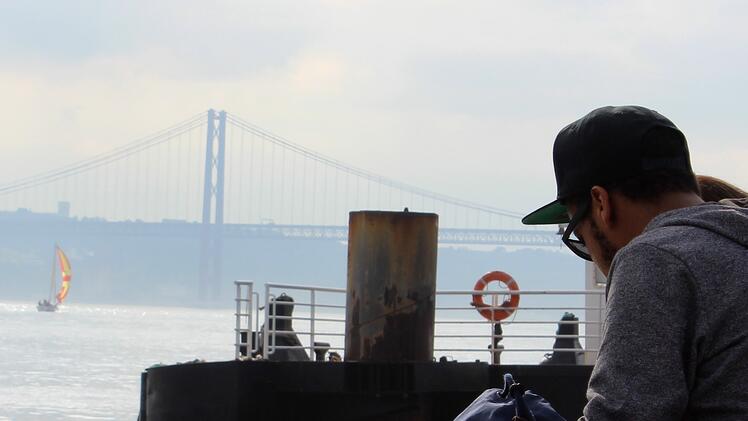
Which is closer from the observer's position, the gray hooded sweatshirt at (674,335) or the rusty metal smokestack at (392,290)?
the gray hooded sweatshirt at (674,335)

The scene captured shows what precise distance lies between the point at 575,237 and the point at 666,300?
43 centimetres

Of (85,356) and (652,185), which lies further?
(85,356)

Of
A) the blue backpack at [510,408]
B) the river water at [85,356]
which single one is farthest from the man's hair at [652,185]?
the river water at [85,356]

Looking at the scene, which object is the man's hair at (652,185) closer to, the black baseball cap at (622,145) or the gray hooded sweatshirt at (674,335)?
the black baseball cap at (622,145)

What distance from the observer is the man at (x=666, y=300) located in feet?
4.96

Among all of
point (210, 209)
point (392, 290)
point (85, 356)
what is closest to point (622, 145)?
point (392, 290)

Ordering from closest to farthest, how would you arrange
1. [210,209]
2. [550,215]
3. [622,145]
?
1. [622,145]
2. [550,215]
3. [210,209]

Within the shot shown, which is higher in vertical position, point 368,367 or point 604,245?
point 604,245

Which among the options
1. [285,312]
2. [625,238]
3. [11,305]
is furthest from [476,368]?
[11,305]

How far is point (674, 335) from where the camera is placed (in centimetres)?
151

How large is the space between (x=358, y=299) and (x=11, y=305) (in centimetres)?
15723

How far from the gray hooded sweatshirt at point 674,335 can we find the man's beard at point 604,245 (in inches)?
6.5

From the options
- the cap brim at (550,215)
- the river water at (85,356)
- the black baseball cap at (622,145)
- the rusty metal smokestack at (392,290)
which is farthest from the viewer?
the river water at (85,356)

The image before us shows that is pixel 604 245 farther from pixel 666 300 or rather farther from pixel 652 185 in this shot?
pixel 666 300
